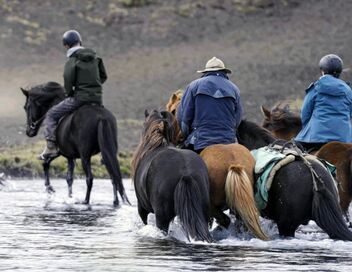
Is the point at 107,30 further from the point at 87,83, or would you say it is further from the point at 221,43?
the point at 87,83

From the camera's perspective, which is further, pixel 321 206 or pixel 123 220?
pixel 123 220

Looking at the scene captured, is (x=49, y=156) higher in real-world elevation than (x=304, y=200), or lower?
lower

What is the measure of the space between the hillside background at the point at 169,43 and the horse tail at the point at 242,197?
72.1 ft

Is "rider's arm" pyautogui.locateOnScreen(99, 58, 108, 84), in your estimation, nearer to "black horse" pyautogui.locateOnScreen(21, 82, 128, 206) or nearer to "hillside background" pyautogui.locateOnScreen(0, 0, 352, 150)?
"black horse" pyautogui.locateOnScreen(21, 82, 128, 206)

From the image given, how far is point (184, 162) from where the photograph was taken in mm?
11695

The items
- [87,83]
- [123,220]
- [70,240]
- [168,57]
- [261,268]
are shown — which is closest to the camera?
[261,268]

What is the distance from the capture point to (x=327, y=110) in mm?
13984

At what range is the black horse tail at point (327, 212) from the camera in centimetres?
1165

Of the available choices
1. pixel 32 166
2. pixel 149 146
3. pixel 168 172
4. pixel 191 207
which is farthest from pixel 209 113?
pixel 32 166

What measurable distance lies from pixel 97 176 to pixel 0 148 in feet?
13.2

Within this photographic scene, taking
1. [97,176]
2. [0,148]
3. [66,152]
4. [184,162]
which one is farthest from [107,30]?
[184,162]

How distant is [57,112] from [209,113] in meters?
5.60

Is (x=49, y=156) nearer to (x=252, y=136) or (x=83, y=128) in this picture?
(x=83, y=128)

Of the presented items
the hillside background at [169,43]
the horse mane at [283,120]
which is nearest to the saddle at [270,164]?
the horse mane at [283,120]
